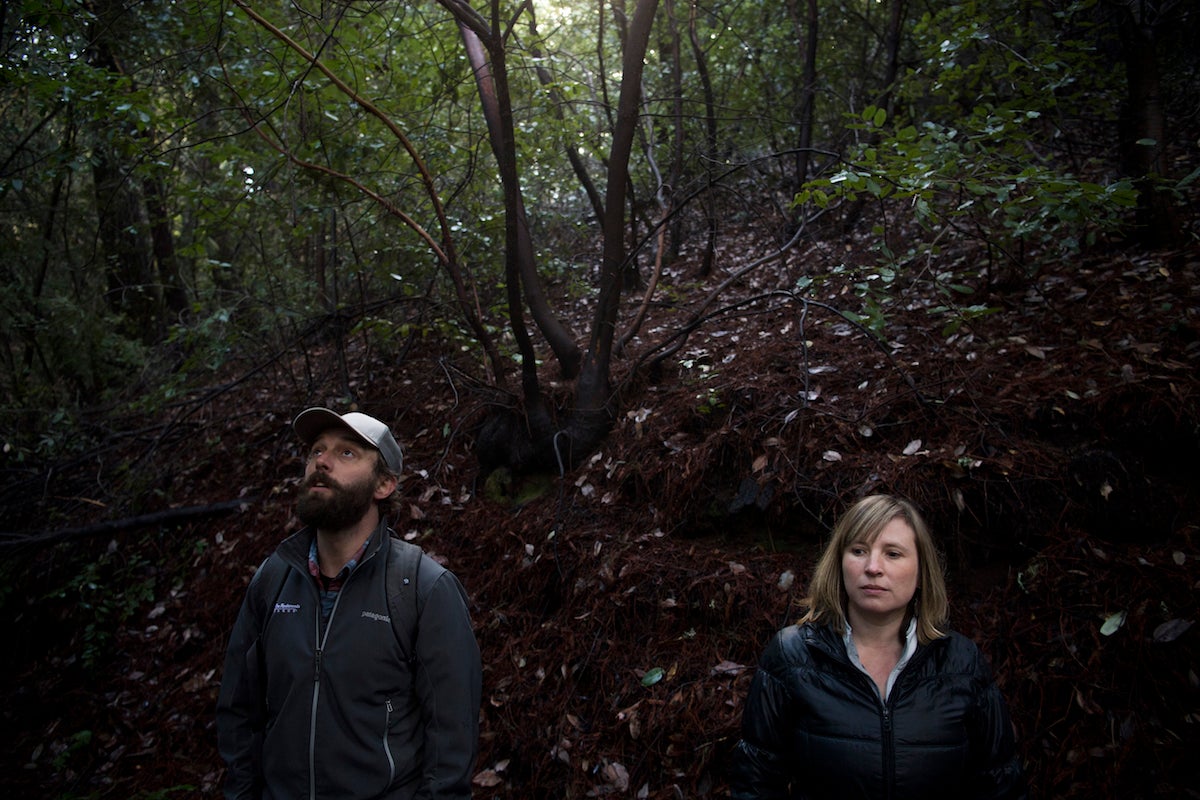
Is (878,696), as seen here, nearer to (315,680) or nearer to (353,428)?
(315,680)

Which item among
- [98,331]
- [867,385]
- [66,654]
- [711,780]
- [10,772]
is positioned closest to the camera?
[711,780]

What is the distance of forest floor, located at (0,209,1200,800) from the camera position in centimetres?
321

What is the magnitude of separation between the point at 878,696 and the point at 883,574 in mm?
367

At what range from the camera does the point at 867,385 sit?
4688 millimetres

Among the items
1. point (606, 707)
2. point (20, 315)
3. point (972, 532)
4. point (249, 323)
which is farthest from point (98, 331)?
point (972, 532)

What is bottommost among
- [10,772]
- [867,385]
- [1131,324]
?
[10,772]

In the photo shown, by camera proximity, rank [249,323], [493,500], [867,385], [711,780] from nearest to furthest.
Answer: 1. [711,780]
2. [867,385]
3. [493,500]
4. [249,323]

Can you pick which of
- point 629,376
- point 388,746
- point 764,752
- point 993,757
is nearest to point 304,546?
point 388,746

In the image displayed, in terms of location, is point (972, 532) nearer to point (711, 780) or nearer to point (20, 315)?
point (711, 780)

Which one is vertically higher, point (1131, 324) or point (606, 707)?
point (1131, 324)

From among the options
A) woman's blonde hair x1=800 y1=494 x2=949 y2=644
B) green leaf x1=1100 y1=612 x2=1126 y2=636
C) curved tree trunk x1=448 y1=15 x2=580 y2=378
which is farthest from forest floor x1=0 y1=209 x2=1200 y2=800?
woman's blonde hair x1=800 y1=494 x2=949 y2=644

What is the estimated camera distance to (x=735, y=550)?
14.2 feet

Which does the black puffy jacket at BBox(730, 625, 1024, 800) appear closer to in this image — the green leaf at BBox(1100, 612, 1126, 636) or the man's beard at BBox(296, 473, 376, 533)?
the green leaf at BBox(1100, 612, 1126, 636)

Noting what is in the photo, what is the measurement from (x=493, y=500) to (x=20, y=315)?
24.8ft
